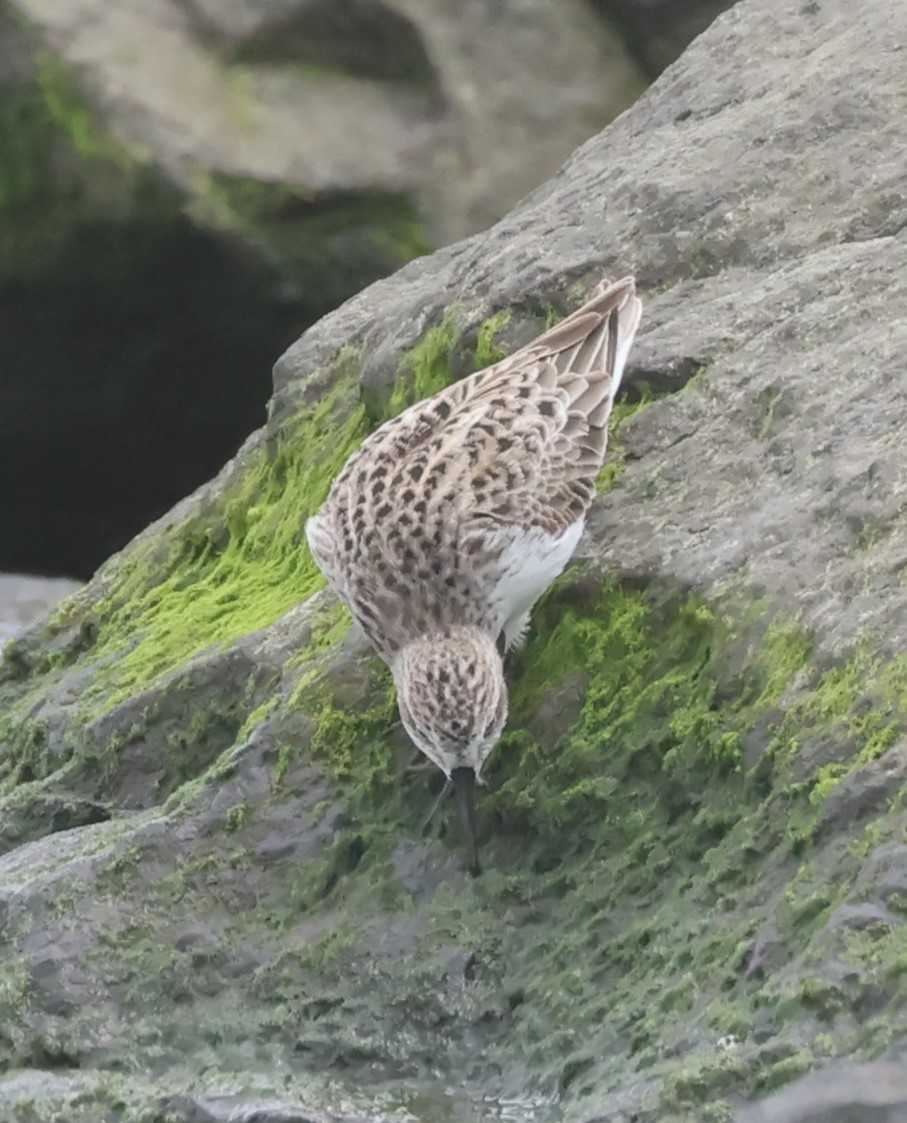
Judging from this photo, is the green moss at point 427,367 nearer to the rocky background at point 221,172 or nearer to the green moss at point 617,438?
the green moss at point 617,438

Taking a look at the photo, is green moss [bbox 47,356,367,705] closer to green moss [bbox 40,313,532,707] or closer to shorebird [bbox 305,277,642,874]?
green moss [bbox 40,313,532,707]

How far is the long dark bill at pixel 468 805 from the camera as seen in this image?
4902 millimetres

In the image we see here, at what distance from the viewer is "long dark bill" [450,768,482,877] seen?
193 inches

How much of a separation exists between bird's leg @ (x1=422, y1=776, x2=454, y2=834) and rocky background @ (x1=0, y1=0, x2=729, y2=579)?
6.35 meters

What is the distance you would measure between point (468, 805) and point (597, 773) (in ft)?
1.14

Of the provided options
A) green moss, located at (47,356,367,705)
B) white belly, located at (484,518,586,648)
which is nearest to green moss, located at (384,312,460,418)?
green moss, located at (47,356,367,705)

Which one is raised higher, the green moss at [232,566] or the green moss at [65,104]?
the green moss at [65,104]

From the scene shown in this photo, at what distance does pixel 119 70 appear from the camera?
35.9ft

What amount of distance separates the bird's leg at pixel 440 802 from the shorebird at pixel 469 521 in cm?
3

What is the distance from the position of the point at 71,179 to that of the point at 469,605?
622 cm

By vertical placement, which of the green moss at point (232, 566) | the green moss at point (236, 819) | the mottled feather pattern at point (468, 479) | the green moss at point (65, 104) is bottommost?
the green moss at point (236, 819)

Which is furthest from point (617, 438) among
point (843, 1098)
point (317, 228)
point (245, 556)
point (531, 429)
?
point (317, 228)

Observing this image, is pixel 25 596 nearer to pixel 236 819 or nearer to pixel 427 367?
pixel 427 367

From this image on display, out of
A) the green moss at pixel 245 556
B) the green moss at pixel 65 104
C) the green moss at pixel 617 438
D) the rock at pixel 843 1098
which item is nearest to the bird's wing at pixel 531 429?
the green moss at pixel 617 438
